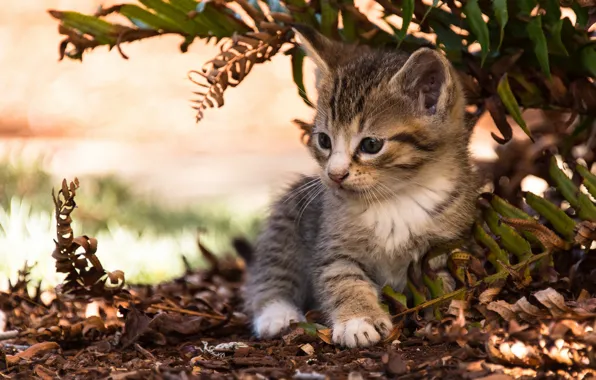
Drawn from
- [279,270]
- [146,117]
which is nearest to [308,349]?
[279,270]

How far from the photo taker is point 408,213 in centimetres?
299

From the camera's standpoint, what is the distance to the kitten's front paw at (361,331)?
2723 mm

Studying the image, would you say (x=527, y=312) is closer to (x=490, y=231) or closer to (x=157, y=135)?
(x=490, y=231)

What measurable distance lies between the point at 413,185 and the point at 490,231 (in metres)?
0.32

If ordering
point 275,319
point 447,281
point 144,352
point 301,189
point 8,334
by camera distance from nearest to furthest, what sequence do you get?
1. point 144,352
2. point 447,281
3. point 8,334
4. point 275,319
5. point 301,189

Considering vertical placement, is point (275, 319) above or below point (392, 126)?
below

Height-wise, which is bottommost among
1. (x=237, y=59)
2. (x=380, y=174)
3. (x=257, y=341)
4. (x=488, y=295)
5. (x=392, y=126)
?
(x=257, y=341)

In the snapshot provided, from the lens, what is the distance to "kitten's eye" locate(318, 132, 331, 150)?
311cm

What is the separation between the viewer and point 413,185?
118 inches

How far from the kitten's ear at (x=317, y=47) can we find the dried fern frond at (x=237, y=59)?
105 millimetres

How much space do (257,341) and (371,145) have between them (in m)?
0.78

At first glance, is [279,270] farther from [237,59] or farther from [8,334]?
[8,334]

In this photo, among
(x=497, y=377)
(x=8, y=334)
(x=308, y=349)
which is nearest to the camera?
(x=497, y=377)

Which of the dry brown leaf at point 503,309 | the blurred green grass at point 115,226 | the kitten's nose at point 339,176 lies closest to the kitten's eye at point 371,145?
the kitten's nose at point 339,176
